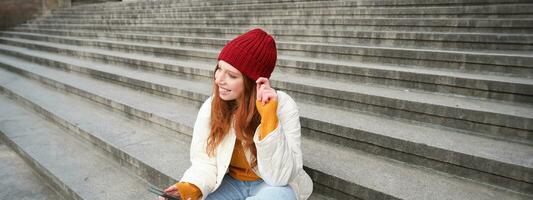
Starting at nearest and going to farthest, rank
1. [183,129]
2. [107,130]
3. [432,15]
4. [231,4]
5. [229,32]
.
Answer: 1. [183,129]
2. [107,130]
3. [432,15]
4. [229,32]
5. [231,4]

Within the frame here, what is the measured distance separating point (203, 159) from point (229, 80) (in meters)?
0.48

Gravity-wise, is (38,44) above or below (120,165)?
above

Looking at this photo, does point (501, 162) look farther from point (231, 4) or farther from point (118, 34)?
point (118, 34)

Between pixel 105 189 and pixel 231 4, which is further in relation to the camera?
pixel 231 4

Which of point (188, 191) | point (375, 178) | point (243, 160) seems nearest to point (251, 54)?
point (243, 160)

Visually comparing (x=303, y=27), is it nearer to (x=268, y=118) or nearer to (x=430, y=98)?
(x=430, y=98)

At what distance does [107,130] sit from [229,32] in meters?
3.18

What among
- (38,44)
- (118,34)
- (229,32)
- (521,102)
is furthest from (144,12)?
(521,102)

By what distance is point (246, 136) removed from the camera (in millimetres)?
1806

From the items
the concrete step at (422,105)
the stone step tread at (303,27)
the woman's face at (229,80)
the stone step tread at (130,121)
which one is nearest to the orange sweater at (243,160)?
the woman's face at (229,80)

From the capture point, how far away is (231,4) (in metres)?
7.84

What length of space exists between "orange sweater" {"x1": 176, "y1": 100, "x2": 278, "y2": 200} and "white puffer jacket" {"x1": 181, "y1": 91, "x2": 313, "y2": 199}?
3 centimetres

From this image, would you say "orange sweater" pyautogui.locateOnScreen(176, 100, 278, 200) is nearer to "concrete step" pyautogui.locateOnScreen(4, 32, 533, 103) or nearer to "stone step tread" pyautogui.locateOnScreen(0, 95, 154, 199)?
"stone step tread" pyautogui.locateOnScreen(0, 95, 154, 199)

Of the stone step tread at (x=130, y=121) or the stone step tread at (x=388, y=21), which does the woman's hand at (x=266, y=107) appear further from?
the stone step tread at (x=388, y=21)
